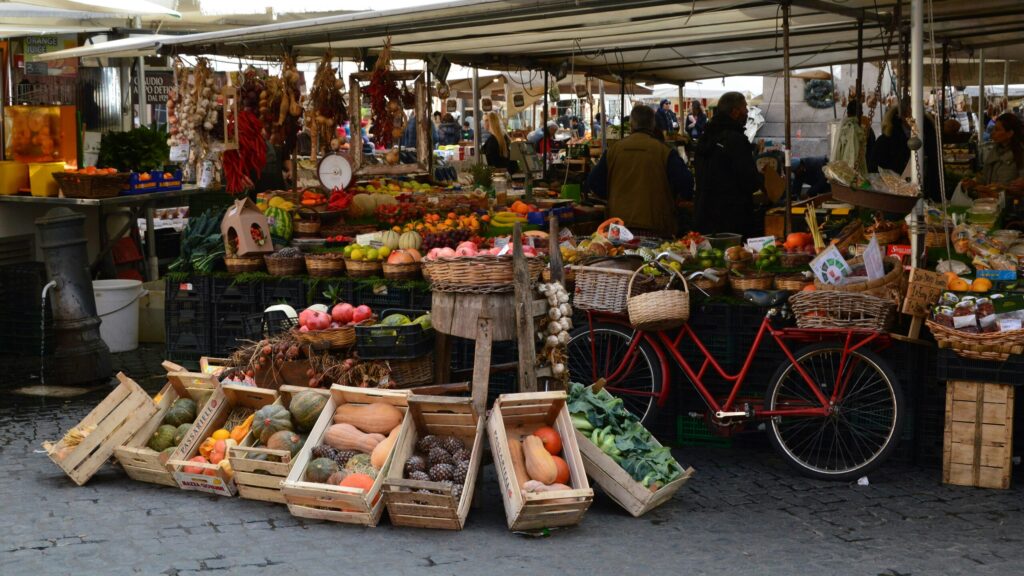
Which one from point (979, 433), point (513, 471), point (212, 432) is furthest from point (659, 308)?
point (212, 432)

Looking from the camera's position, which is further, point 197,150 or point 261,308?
point 197,150

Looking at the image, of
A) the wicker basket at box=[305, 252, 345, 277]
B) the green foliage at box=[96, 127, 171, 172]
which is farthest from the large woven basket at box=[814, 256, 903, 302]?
the green foliage at box=[96, 127, 171, 172]

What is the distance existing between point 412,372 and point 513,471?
1.34 metres

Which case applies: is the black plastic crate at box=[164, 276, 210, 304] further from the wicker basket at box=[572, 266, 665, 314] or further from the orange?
the orange

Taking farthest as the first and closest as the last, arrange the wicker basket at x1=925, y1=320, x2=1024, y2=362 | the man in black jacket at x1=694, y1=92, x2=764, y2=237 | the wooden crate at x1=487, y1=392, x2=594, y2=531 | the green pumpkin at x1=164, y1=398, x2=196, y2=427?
the man in black jacket at x1=694, y1=92, x2=764, y2=237 < the green pumpkin at x1=164, y1=398, x2=196, y2=427 < the wicker basket at x1=925, y1=320, x2=1024, y2=362 < the wooden crate at x1=487, y1=392, x2=594, y2=531

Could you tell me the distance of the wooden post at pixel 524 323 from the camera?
5.99 metres

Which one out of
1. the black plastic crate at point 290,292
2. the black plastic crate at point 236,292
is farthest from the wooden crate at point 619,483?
the black plastic crate at point 236,292

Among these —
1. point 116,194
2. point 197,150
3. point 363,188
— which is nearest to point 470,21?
point 197,150

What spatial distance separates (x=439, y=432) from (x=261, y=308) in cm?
303

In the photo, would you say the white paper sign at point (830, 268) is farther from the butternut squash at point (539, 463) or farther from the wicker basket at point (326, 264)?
the wicker basket at point (326, 264)

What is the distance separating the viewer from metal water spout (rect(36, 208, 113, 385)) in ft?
29.4

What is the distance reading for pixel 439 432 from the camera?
6020 millimetres

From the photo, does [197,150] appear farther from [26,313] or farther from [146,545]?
[146,545]

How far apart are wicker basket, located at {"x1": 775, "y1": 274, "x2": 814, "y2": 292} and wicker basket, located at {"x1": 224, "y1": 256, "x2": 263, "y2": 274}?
3.85m
